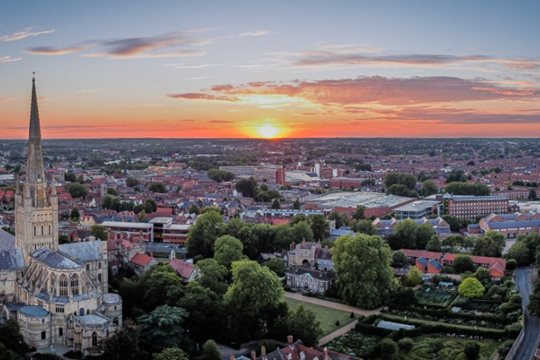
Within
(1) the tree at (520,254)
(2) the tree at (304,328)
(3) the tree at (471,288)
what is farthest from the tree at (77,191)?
(2) the tree at (304,328)

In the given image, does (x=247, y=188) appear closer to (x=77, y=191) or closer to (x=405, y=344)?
(x=77, y=191)

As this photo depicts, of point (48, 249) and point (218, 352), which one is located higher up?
point (48, 249)

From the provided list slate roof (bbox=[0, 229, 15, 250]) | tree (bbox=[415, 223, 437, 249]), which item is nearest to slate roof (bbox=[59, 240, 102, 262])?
slate roof (bbox=[0, 229, 15, 250])

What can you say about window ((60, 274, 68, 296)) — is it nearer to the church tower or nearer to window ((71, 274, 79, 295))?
window ((71, 274, 79, 295))

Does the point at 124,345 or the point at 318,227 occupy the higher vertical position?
the point at 318,227

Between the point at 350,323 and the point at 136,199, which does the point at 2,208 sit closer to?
the point at 136,199

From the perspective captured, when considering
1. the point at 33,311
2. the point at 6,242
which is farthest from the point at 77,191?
the point at 33,311

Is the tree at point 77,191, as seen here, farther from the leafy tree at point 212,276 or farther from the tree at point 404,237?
the leafy tree at point 212,276

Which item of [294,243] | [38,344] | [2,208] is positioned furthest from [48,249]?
[2,208]
